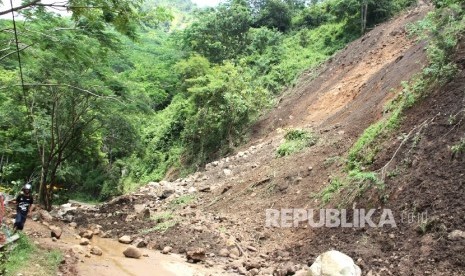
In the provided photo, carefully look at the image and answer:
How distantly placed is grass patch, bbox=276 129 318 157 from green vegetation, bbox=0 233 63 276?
6.95m

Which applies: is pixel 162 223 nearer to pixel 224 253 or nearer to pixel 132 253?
pixel 132 253

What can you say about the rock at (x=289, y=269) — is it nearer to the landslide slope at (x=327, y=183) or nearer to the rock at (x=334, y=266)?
the landslide slope at (x=327, y=183)

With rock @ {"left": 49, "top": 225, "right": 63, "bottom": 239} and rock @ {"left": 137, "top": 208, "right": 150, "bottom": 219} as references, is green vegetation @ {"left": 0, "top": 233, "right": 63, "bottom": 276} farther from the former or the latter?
rock @ {"left": 137, "top": 208, "right": 150, "bottom": 219}

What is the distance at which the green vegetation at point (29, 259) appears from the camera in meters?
5.86

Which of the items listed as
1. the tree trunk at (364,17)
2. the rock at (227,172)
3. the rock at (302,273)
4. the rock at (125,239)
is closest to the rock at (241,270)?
the rock at (302,273)

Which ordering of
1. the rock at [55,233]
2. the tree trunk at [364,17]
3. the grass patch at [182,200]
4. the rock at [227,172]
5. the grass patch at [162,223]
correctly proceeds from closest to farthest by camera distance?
the rock at [55,233] < the grass patch at [162,223] < the grass patch at [182,200] < the rock at [227,172] < the tree trunk at [364,17]

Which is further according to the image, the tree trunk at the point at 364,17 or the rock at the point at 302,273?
the tree trunk at the point at 364,17

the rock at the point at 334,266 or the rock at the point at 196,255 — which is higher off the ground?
the rock at the point at 334,266

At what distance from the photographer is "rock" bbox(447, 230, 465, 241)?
548 cm

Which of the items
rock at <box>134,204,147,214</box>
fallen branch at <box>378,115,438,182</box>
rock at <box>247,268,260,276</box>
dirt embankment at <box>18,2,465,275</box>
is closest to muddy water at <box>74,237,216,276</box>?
dirt embankment at <box>18,2,465,275</box>

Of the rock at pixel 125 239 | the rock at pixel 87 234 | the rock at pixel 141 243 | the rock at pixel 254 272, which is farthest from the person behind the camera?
the rock at pixel 87 234

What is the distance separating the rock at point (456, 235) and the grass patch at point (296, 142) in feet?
20.4

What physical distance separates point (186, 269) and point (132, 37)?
414 centimetres

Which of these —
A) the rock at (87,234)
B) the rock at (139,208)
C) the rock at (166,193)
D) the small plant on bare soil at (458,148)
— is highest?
the small plant on bare soil at (458,148)
